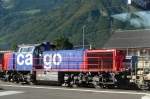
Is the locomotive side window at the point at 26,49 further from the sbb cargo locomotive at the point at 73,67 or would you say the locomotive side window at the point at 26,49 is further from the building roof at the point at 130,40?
the building roof at the point at 130,40

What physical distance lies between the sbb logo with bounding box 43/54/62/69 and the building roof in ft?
189

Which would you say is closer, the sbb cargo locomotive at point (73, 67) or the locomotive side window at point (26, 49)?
the sbb cargo locomotive at point (73, 67)

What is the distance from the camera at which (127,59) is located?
97.5ft

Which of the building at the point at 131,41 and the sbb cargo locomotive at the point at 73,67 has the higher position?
the building at the point at 131,41

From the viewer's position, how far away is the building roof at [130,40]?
91.9 meters

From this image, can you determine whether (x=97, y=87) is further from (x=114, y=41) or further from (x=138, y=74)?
(x=114, y=41)

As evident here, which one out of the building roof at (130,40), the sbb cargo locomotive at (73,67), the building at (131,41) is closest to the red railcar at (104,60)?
the sbb cargo locomotive at (73,67)

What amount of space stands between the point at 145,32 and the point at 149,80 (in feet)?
241

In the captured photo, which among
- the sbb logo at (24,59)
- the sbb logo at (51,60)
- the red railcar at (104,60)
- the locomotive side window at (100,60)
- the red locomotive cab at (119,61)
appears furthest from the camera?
the sbb logo at (24,59)

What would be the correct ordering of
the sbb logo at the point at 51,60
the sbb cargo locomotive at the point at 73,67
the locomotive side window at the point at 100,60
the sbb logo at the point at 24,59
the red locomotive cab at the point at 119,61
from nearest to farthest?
the sbb cargo locomotive at the point at 73,67 < the red locomotive cab at the point at 119,61 < the locomotive side window at the point at 100,60 < the sbb logo at the point at 51,60 < the sbb logo at the point at 24,59

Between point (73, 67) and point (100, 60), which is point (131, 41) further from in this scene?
point (100, 60)

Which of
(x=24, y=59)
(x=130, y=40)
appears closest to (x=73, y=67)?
(x=24, y=59)

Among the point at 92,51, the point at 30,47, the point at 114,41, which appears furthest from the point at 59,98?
the point at 114,41

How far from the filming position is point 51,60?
33250 millimetres
